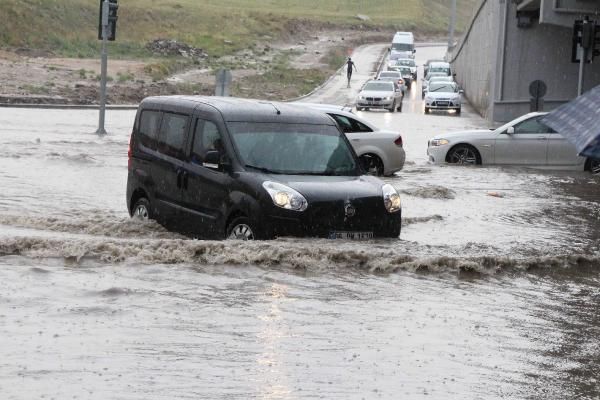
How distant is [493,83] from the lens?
157ft

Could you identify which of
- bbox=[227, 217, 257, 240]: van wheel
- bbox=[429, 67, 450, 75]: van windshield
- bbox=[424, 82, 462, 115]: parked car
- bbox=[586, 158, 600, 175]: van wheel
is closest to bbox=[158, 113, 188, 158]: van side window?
bbox=[227, 217, 257, 240]: van wheel

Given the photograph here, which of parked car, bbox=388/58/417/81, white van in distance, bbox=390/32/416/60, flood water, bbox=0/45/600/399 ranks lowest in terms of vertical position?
flood water, bbox=0/45/600/399

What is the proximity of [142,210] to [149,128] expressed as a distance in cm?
101

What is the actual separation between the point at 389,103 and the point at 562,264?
41515mm

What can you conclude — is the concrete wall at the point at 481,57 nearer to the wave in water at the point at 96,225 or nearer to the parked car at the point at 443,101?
the parked car at the point at 443,101

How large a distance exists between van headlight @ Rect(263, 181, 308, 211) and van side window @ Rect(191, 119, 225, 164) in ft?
3.62

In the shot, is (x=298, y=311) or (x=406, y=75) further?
(x=406, y=75)

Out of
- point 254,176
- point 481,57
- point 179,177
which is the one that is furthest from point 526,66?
point 254,176

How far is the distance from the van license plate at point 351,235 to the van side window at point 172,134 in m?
2.25

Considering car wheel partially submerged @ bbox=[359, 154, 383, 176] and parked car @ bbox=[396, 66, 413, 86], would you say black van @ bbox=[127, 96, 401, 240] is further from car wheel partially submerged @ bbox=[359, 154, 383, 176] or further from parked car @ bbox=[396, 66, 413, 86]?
parked car @ bbox=[396, 66, 413, 86]

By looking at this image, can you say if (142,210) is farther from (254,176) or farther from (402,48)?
(402,48)

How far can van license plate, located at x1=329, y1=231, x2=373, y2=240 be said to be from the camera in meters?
12.3

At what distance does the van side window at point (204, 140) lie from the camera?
13.1 metres

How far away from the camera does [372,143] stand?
2316 cm
